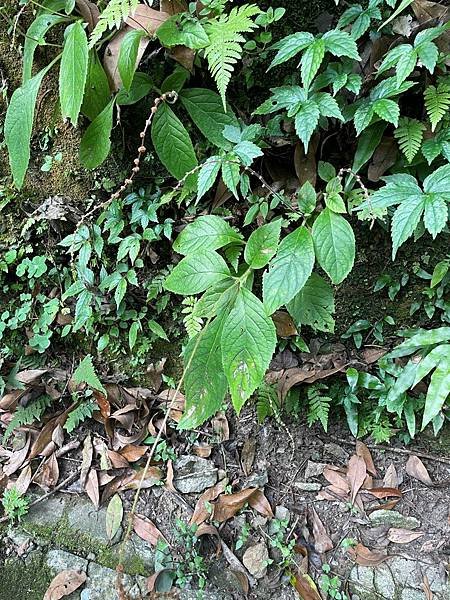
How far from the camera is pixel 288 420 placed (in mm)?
1885

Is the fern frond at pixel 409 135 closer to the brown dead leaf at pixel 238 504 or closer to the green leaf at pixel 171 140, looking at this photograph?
the green leaf at pixel 171 140

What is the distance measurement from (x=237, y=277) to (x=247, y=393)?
35 centimetres

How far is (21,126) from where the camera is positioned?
4.95ft

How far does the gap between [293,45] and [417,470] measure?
142 cm

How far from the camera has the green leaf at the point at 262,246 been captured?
4.71 feet

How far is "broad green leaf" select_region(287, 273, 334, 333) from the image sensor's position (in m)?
1.54

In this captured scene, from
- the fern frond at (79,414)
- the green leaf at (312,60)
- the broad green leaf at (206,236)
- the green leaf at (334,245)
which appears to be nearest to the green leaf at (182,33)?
the green leaf at (312,60)

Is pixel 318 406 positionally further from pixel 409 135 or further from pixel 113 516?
pixel 409 135

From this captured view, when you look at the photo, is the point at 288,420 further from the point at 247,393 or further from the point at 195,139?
the point at 195,139

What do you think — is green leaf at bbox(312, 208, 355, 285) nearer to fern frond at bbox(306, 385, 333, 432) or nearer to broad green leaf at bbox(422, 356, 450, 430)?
broad green leaf at bbox(422, 356, 450, 430)

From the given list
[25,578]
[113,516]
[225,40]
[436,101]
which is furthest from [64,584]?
[436,101]

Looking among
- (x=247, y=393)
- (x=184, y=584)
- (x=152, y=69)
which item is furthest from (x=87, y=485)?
(x=152, y=69)

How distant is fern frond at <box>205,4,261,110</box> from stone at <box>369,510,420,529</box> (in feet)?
4.59

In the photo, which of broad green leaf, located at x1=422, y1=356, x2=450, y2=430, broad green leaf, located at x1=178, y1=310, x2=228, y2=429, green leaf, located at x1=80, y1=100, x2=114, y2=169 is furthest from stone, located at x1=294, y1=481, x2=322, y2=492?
green leaf, located at x1=80, y1=100, x2=114, y2=169
